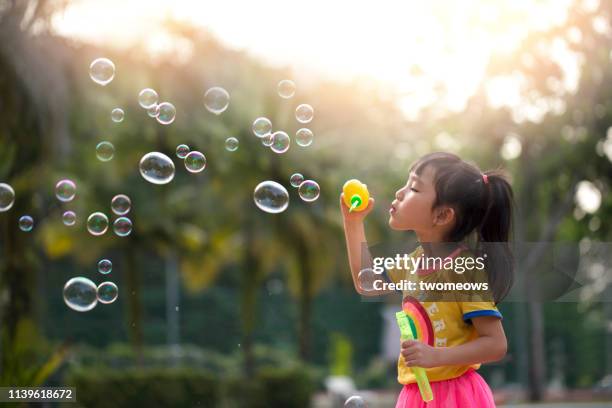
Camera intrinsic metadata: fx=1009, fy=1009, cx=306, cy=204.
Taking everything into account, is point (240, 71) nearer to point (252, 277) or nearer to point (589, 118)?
point (252, 277)

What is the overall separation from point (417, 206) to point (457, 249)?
172 millimetres

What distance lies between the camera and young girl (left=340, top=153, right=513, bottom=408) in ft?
9.29

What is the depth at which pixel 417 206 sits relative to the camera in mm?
2941

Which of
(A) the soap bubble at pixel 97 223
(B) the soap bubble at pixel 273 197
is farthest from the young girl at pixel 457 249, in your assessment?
(A) the soap bubble at pixel 97 223

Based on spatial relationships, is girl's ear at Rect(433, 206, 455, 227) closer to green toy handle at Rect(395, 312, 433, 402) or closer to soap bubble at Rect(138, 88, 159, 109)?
green toy handle at Rect(395, 312, 433, 402)

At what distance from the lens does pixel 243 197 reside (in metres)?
16.7

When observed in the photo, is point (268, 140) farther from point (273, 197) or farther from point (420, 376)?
point (420, 376)

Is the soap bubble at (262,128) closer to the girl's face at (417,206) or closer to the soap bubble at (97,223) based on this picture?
the soap bubble at (97,223)

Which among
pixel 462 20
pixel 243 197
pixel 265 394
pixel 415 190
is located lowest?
pixel 265 394

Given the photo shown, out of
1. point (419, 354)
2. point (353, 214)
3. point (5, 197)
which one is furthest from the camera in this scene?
point (5, 197)

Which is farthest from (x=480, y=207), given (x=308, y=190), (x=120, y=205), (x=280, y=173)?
(x=280, y=173)

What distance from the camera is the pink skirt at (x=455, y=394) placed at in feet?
9.31

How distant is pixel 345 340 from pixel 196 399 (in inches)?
416

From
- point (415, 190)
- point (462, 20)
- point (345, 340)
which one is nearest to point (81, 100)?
point (462, 20)
